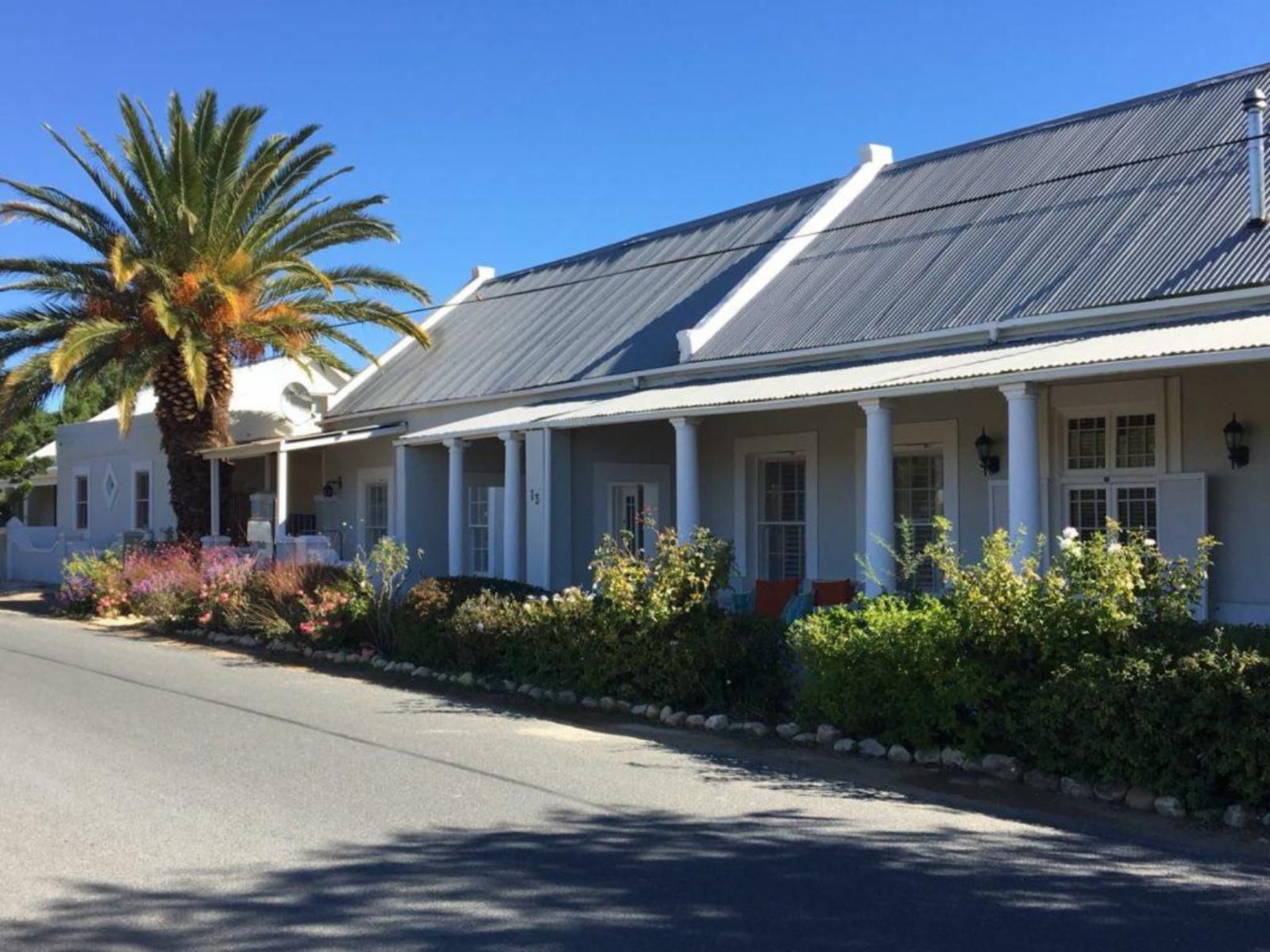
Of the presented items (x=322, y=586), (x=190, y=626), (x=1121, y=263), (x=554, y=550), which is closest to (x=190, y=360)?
(x=190, y=626)

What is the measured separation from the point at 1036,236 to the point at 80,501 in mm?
23490

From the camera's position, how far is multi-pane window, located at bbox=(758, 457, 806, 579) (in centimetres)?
1619

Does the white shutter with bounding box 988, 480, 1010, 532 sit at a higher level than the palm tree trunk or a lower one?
lower

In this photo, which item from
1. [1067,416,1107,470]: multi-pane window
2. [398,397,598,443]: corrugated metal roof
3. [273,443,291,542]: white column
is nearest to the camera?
[1067,416,1107,470]: multi-pane window

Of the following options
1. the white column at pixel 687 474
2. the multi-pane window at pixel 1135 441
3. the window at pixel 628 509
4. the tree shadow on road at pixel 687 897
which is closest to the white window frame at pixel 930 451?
the multi-pane window at pixel 1135 441

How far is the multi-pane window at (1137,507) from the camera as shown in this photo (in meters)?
12.3

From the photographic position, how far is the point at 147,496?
26.7 m

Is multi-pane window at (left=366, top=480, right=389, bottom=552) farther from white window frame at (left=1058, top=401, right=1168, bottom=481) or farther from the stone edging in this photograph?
white window frame at (left=1058, top=401, right=1168, bottom=481)

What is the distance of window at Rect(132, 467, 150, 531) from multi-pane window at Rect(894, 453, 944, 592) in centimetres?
1786

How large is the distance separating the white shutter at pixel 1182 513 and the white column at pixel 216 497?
1578cm

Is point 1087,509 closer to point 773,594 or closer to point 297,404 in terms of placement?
point 773,594

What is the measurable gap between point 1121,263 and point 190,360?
1403cm

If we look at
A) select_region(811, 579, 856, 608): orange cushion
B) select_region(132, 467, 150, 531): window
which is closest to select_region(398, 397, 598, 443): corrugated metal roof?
select_region(811, 579, 856, 608): orange cushion

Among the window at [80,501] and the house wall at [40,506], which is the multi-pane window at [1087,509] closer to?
the window at [80,501]
